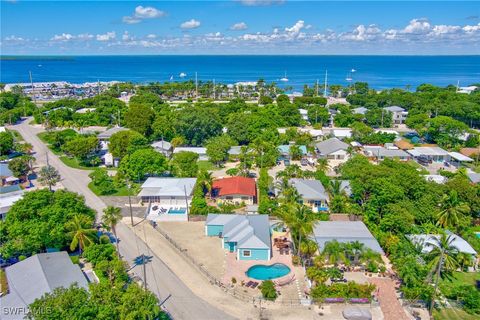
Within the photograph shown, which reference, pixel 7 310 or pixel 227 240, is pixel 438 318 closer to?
pixel 227 240

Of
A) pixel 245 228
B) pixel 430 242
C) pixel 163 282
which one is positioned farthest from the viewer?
pixel 245 228

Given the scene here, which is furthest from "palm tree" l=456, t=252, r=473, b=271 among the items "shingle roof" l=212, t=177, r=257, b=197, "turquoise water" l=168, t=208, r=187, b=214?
"turquoise water" l=168, t=208, r=187, b=214

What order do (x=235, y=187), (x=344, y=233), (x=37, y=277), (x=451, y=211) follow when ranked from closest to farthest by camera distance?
(x=37, y=277)
(x=344, y=233)
(x=451, y=211)
(x=235, y=187)

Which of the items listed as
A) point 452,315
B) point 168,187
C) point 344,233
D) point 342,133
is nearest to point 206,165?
point 168,187

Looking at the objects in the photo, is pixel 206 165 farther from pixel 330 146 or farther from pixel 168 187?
pixel 330 146

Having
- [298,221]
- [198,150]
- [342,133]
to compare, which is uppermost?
[298,221]

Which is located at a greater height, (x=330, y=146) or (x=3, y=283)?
(x=330, y=146)
